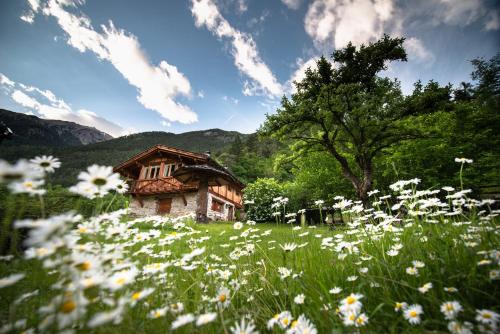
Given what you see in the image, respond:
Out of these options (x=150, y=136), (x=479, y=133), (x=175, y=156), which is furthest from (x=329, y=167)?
(x=150, y=136)

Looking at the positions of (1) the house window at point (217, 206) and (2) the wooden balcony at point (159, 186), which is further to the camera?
(1) the house window at point (217, 206)

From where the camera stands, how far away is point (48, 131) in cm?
12094

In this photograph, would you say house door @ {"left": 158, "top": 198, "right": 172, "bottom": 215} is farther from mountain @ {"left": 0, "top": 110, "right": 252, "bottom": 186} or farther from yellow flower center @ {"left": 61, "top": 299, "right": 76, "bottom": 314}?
mountain @ {"left": 0, "top": 110, "right": 252, "bottom": 186}

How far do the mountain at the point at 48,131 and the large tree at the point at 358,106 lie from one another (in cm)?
9164

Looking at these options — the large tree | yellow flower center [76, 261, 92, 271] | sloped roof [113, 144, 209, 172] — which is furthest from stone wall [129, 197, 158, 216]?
yellow flower center [76, 261, 92, 271]

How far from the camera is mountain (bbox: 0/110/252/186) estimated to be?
6272 cm

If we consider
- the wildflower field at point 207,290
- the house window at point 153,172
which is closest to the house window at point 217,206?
the house window at point 153,172

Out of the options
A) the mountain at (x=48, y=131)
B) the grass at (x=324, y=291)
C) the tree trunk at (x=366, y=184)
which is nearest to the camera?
the grass at (x=324, y=291)

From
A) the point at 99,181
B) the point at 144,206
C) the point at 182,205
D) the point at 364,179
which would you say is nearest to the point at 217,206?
the point at 182,205

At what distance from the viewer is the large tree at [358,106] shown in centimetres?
1209

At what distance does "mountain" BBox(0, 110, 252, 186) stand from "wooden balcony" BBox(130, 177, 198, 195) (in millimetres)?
34111

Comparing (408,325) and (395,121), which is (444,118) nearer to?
(395,121)

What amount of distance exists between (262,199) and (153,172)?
1109 cm

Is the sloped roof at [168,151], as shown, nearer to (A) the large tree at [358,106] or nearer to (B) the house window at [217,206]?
(B) the house window at [217,206]
